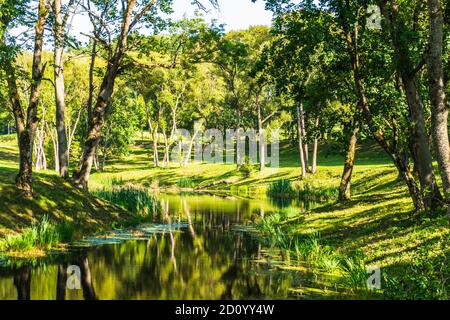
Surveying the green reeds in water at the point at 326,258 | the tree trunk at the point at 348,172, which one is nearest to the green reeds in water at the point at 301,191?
the tree trunk at the point at 348,172

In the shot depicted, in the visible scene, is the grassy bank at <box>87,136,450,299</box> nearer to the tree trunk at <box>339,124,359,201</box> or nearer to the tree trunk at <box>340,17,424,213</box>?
the tree trunk at <box>339,124,359,201</box>

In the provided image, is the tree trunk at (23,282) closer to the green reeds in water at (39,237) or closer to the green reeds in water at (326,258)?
the green reeds in water at (39,237)

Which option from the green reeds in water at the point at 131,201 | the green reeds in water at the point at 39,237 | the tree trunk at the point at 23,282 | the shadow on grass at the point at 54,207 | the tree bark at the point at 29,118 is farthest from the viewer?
the green reeds in water at the point at 131,201

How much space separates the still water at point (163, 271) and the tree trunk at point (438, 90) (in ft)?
15.4

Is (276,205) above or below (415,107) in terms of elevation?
below

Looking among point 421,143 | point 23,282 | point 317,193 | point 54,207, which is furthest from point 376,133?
point 317,193

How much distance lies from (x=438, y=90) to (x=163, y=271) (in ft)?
33.2

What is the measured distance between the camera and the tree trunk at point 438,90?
12992 mm

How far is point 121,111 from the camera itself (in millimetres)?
83500

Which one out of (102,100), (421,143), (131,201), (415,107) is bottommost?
(131,201)

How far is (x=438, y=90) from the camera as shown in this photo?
1340 cm

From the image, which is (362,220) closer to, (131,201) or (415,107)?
(415,107)

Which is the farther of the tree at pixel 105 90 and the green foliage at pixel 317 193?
the green foliage at pixel 317 193

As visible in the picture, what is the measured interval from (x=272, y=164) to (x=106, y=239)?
5015 centimetres
